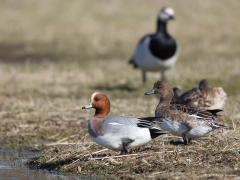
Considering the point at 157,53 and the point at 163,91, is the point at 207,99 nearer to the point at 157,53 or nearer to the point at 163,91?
the point at 163,91

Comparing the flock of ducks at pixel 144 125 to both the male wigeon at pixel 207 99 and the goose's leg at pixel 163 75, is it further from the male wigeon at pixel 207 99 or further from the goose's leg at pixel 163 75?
the goose's leg at pixel 163 75

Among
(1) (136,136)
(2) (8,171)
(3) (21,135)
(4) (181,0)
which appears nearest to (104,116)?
(1) (136,136)

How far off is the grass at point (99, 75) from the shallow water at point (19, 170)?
20 cm

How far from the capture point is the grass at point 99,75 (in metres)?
8.31

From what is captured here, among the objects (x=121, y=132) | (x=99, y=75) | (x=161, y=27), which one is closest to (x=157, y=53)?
(x=161, y=27)

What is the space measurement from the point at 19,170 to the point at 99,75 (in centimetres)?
907

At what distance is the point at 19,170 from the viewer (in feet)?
28.4

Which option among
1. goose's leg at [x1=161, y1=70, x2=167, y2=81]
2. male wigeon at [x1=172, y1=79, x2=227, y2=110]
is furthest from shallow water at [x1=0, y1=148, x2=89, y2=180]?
goose's leg at [x1=161, y1=70, x2=167, y2=81]

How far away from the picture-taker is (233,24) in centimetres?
2647

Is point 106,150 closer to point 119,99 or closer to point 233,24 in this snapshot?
point 119,99

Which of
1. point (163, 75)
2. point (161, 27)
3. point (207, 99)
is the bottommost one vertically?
point (207, 99)

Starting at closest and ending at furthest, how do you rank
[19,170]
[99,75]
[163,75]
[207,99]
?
1. [19,170]
2. [207,99]
3. [163,75]
4. [99,75]

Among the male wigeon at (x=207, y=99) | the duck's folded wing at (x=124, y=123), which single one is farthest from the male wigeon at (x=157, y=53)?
the duck's folded wing at (x=124, y=123)

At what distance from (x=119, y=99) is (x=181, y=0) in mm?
15454
